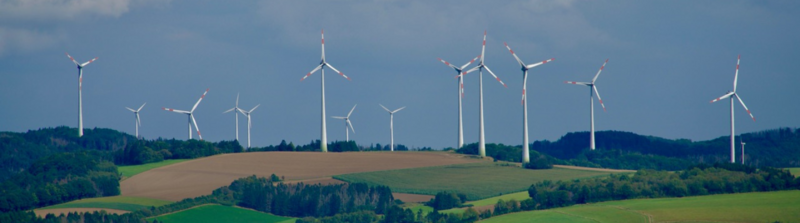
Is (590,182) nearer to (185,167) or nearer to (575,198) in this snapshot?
(575,198)

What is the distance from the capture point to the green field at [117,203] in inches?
4291

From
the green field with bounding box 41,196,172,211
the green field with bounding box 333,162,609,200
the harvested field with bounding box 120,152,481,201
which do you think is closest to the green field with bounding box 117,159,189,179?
the harvested field with bounding box 120,152,481,201

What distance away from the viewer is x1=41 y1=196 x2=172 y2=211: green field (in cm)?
10900

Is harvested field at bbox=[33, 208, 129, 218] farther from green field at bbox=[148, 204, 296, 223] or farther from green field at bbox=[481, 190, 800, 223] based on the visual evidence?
green field at bbox=[481, 190, 800, 223]

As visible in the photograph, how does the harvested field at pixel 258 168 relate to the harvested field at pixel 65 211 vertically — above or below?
above

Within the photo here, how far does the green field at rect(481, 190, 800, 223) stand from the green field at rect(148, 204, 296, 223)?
28682 mm

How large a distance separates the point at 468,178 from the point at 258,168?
1191 inches

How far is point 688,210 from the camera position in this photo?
79750 mm

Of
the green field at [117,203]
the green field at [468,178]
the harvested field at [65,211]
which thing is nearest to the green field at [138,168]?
the green field at [117,203]

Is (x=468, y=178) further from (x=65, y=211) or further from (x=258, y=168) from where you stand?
(x=65, y=211)

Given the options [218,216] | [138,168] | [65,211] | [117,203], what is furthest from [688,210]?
[138,168]

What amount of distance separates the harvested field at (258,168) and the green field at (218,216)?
719 cm

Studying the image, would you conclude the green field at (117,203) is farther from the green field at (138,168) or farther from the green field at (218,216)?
the green field at (138,168)

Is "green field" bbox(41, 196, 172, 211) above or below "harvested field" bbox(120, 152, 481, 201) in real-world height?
below
